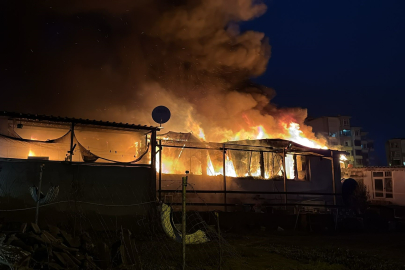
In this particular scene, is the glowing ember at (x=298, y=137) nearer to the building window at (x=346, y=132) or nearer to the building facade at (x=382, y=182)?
the building facade at (x=382, y=182)

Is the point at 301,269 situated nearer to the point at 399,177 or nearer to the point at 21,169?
the point at 21,169

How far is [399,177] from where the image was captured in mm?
31156

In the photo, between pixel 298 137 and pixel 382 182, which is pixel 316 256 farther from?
pixel 382 182

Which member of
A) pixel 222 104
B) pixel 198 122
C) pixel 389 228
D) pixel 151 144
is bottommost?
pixel 389 228

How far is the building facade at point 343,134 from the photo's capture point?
68.9 m

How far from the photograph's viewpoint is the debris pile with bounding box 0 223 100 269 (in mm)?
5855

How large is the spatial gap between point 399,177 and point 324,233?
20.0 metres

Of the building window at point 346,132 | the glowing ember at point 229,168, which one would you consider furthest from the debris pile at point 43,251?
the building window at point 346,132

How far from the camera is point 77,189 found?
1155cm

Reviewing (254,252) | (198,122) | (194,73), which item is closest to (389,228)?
(254,252)

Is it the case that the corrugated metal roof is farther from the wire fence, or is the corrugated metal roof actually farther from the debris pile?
the debris pile

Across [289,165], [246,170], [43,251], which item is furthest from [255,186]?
[43,251]

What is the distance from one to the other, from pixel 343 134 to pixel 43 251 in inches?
2861

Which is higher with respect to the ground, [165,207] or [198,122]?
[198,122]
